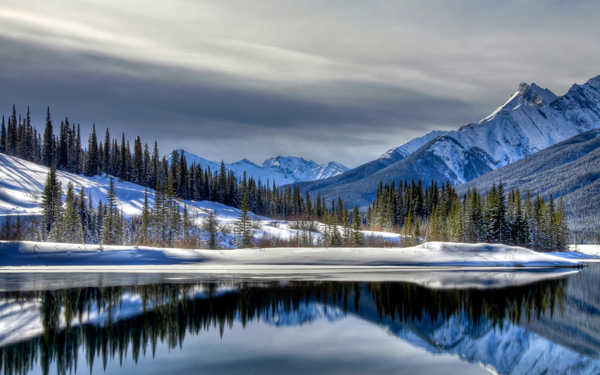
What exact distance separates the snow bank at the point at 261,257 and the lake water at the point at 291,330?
13.6m

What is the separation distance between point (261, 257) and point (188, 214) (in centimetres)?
6126

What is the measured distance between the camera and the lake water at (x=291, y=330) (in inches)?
449

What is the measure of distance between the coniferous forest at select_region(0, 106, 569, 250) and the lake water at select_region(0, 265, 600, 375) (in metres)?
50.7

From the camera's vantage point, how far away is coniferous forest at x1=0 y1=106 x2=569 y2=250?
75.5 m

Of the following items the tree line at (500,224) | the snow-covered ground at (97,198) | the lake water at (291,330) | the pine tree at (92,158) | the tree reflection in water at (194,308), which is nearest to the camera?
the lake water at (291,330)

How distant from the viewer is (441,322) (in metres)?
16.2

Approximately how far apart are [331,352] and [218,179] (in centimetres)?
13611

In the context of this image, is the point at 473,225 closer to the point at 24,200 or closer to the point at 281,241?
the point at 281,241

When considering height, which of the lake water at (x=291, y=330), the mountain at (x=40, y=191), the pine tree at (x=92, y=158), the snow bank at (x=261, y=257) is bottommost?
the lake water at (x=291, y=330)

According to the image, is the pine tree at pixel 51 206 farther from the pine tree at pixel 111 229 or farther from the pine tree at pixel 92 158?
the pine tree at pixel 92 158

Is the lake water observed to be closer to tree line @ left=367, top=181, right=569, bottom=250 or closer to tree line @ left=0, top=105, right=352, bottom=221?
tree line @ left=367, top=181, right=569, bottom=250

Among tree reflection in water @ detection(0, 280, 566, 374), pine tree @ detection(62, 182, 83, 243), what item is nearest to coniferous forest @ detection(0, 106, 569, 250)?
pine tree @ detection(62, 182, 83, 243)

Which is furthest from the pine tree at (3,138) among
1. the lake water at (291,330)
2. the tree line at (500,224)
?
the lake water at (291,330)

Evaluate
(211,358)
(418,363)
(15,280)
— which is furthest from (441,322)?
(15,280)
